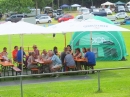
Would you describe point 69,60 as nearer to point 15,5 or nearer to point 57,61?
point 57,61

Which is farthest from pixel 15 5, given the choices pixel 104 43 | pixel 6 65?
A: pixel 6 65

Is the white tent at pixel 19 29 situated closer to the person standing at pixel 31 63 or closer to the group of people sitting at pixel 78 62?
the person standing at pixel 31 63

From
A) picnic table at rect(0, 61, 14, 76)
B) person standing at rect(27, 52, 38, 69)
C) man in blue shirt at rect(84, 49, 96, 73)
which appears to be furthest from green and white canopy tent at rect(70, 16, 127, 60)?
picnic table at rect(0, 61, 14, 76)

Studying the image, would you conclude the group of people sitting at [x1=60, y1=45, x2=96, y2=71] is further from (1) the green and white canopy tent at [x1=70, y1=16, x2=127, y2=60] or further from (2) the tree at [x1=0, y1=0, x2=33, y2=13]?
(2) the tree at [x1=0, y1=0, x2=33, y2=13]

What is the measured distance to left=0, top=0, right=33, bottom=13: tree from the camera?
233 ft

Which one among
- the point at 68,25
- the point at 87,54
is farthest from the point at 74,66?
the point at 68,25

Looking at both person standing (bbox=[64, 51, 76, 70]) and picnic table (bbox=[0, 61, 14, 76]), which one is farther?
person standing (bbox=[64, 51, 76, 70])

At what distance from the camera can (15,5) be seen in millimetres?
72438

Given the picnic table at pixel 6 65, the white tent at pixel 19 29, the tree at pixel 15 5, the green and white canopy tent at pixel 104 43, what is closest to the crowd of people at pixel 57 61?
the picnic table at pixel 6 65

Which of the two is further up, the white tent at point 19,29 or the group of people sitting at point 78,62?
the white tent at point 19,29

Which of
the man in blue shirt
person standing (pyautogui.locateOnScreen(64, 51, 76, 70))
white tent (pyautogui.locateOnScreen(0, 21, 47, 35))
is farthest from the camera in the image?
the man in blue shirt

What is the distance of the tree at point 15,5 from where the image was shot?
71.1 m

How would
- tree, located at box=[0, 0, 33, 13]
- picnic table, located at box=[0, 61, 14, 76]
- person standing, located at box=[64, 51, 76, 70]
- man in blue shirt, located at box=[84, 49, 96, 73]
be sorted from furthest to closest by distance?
tree, located at box=[0, 0, 33, 13] → man in blue shirt, located at box=[84, 49, 96, 73] → person standing, located at box=[64, 51, 76, 70] → picnic table, located at box=[0, 61, 14, 76]

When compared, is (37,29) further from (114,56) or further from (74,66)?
(114,56)
